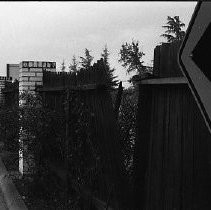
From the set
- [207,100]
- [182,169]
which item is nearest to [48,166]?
[182,169]

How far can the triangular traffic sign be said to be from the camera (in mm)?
1080

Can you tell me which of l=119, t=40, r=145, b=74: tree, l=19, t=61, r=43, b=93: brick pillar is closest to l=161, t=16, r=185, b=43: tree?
l=119, t=40, r=145, b=74: tree

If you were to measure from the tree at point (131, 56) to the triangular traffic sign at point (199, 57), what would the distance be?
6168 cm

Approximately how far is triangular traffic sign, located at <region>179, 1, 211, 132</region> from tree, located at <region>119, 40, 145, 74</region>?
6168 centimetres

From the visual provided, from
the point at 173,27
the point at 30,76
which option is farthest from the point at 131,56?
the point at 30,76

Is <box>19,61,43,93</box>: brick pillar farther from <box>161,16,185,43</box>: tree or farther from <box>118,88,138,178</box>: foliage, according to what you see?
<box>161,16,185,43</box>: tree

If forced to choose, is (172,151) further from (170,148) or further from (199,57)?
(199,57)

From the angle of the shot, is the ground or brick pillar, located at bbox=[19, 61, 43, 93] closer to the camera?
the ground

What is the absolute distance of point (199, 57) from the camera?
114 cm

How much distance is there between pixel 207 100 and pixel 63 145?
4.60 m

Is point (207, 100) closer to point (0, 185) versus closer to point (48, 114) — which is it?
point (48, 114)

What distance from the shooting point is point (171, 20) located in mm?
53312

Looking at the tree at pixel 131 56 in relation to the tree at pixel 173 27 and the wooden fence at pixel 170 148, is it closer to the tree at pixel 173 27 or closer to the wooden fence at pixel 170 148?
the tree at pixel 173 27

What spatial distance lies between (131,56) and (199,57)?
63.8 m
